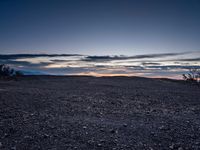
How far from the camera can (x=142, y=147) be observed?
5.77m

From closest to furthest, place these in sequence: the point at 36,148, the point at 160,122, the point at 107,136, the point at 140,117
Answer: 1. the point at 36,148
2. the point at 107,136
3. the point at 160,122
4. the point at 140,117

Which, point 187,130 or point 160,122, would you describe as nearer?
point 187,130

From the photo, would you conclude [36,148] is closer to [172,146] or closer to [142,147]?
[142,147]

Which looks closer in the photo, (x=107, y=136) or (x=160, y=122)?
(x=107, y=136)

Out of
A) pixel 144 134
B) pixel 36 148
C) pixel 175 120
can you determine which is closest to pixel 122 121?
pixel 144 134

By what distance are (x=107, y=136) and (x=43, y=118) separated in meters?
3.10

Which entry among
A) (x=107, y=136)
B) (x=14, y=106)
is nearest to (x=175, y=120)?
(x=107, y=136)

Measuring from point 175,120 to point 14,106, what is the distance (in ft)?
25.6

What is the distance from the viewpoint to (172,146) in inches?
229

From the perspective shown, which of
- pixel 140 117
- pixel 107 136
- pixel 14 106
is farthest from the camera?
pixel 14 106

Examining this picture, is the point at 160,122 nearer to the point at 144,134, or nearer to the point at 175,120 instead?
the point at 175,120

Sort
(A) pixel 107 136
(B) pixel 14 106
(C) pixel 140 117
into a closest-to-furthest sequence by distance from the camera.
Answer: (A) pixel 107 136 → (C) pixel 140 117 → (B) pixel 14 106

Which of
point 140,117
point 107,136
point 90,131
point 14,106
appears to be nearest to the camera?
point 107,136

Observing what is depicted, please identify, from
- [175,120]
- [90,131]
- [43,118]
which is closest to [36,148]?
[90,131]
